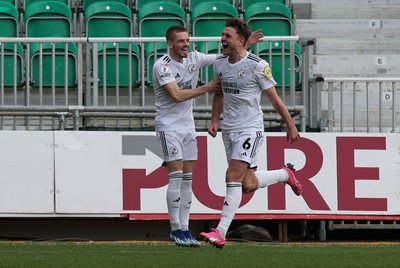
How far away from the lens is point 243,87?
34.7 ft

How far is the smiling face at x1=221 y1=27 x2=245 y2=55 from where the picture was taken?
1048cm

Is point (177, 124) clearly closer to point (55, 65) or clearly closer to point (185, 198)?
point (185, 198)

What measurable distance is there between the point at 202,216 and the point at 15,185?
7.37 feet

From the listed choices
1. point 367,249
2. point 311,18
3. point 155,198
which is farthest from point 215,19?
point 367,249

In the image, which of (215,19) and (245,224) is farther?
(215,19)

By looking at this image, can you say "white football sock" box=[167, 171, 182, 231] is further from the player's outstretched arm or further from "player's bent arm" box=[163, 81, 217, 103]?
the player's outstretched arm

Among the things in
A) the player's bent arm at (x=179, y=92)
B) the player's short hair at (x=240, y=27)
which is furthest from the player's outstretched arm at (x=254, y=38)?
the player's bent arm at (x=179, y=92)

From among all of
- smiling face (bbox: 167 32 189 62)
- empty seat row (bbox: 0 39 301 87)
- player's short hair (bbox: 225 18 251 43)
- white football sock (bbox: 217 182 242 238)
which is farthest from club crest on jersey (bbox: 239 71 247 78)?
empty seat row (bbox: 0 39 301 87)

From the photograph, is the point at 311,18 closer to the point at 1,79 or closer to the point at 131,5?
the point at 131,5

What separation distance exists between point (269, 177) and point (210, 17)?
19.0 feet

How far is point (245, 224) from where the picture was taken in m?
14.2

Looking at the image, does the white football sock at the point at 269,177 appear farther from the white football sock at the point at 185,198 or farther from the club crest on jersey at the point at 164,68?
the club crest on jersey at the point at 164,68

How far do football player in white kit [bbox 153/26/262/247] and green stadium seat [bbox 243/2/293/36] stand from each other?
5.42 m

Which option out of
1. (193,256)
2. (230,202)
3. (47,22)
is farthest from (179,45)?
(47,22)
